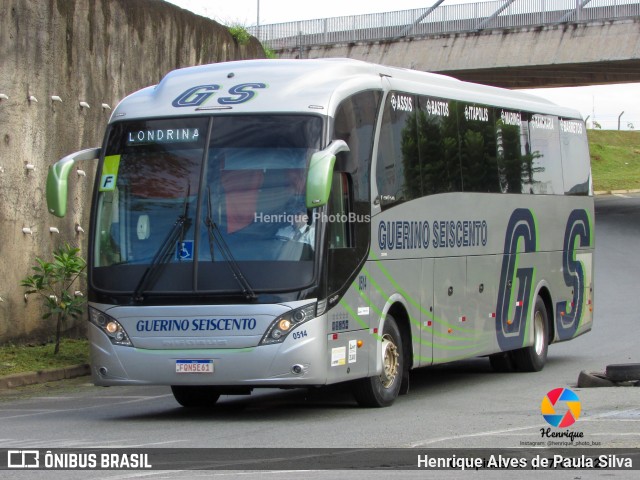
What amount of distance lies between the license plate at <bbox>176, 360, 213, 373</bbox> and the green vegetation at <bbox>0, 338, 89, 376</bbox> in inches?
217

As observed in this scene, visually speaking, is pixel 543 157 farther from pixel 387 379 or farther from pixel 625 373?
pixel 387 379

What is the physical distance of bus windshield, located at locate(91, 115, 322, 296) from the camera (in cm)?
1220

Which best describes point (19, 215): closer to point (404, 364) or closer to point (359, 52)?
point (404, 364)

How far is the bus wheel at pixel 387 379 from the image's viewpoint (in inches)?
523

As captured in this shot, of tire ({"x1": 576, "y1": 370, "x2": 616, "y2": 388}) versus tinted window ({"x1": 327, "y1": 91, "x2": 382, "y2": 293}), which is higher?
tinted window ({"x1": 327, "y1": 91, "x2": 382, "y2": 293})

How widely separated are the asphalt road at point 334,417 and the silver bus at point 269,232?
1.40ft

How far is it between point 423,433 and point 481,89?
7.08m

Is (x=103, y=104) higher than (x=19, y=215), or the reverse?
(x=103, y=104)

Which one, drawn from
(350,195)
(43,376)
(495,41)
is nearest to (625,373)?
(350,195)

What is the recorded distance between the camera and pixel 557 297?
62.2 feet

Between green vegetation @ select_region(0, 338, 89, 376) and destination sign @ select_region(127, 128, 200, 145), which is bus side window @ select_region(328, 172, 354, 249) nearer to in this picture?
destination sign @ select_region(127, 128, 200, 145)

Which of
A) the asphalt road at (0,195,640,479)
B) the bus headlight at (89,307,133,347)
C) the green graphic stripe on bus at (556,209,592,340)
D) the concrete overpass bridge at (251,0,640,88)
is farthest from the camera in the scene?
the concrete overpass bridge at (251,0,640,88)

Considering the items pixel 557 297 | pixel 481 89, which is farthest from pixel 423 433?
pixel 557 297

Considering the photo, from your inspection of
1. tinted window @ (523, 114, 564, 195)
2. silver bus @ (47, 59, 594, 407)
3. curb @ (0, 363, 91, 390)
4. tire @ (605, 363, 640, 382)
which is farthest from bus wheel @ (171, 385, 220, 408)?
tinted window @ (523, 114, 564, 195)
